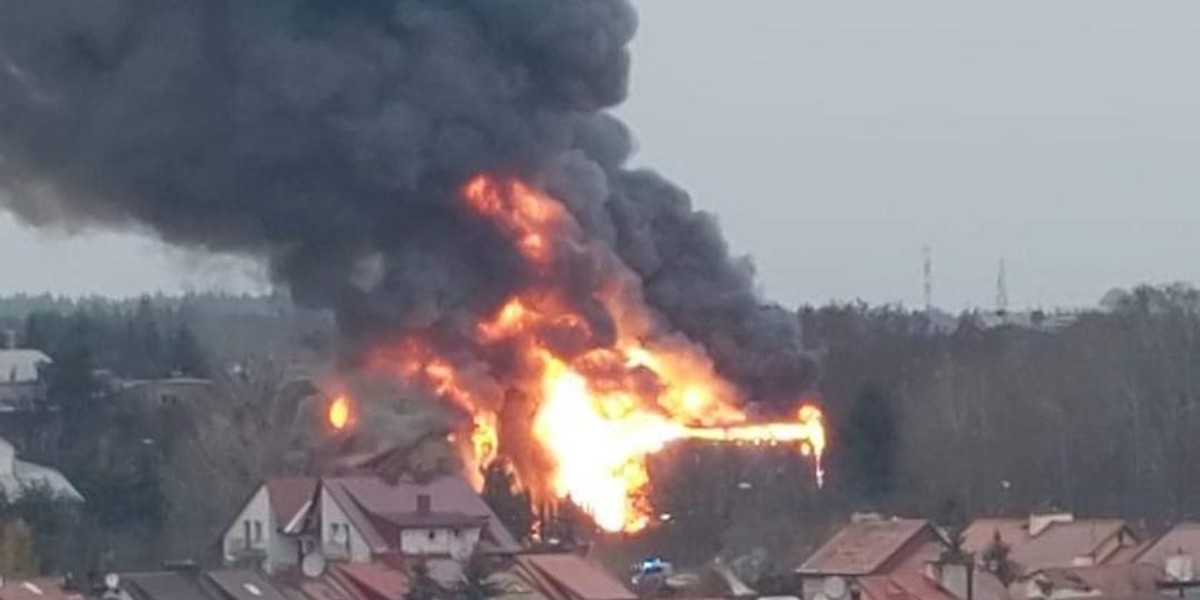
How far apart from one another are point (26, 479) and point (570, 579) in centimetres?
2663

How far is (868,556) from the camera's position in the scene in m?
50.1

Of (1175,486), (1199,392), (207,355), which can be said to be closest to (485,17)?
(1175,486)

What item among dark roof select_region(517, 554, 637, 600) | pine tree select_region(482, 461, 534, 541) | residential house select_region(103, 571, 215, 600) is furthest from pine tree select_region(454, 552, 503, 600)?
pine tree select_region(482, 461, 534, 541)

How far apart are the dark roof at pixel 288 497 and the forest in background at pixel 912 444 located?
85.7 inches

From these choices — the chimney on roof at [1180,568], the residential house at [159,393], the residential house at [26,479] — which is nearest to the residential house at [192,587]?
the chimney on roof at [1180,568]

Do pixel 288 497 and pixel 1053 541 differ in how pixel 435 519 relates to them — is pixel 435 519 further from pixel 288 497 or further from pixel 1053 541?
pixel 1053 541

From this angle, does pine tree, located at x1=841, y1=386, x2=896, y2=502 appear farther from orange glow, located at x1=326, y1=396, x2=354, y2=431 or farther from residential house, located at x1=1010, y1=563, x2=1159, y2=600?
residential house, located at x1=1010, y1=563, x2=1159, y2=600

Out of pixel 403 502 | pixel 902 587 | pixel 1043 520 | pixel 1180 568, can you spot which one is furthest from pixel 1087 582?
pixel 403 502

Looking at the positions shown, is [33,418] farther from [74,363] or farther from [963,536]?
[963,536]

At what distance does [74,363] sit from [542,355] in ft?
129

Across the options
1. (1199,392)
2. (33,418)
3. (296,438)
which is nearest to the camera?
(296,438)

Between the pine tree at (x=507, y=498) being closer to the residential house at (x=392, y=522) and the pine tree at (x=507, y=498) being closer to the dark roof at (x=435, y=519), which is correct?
the residential house at (x=392, y=522)

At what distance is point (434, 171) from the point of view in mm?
50500

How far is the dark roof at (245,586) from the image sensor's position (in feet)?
150
